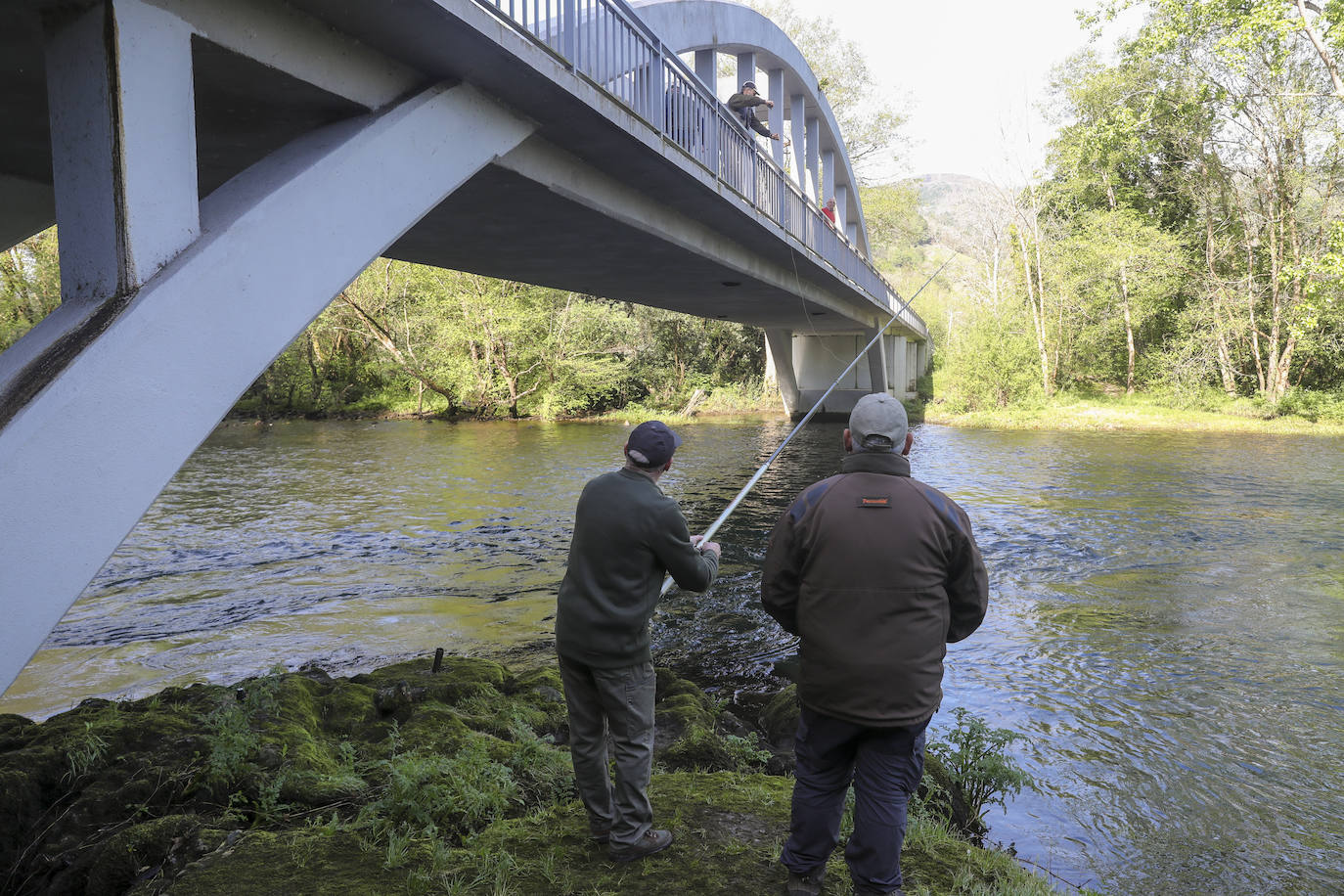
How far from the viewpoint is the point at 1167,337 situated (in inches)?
1359

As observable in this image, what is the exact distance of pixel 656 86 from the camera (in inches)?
355

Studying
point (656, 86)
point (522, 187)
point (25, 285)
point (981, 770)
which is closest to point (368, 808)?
point (981, 770)

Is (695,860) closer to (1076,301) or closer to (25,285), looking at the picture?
(25,285)

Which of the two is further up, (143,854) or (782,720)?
(143,854)

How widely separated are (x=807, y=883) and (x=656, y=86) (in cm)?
798

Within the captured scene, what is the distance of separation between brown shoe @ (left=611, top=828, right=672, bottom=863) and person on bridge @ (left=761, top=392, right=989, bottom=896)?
0.56 m

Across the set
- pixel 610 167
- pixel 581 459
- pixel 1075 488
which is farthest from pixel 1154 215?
pixel 610 167

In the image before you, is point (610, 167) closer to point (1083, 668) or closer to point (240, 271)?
point (240, 271)

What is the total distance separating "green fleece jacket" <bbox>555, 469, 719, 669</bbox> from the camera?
127 inches

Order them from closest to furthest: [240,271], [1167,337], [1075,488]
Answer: [240,271] → [1075,488] → [1167,337]

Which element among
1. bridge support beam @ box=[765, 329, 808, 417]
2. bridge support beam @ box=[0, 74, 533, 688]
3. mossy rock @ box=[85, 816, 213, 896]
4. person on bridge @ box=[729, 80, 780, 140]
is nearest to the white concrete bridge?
bridge support beam @ box=[0, 74, 533, 688]

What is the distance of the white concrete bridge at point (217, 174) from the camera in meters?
3.01

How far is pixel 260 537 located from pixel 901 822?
12410 mm

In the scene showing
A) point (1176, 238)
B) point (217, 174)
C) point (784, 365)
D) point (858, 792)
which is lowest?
point (858, 792)
